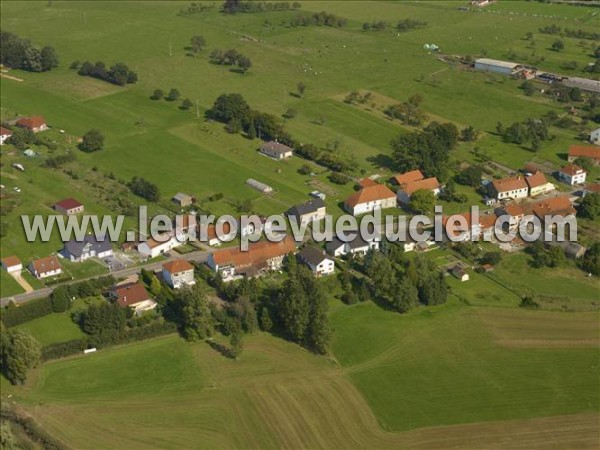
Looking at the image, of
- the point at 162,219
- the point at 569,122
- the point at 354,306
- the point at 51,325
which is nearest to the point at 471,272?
the point at 354,306

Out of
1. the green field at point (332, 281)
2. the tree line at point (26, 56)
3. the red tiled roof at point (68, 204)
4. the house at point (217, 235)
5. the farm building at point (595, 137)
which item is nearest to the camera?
the green field at point (332, 281)

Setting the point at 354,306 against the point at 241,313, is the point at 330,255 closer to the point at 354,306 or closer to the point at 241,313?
the point at 354,306

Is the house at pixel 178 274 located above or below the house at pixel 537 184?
below

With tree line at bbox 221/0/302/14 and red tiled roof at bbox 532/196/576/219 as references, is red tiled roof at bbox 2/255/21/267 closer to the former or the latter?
red tiled roof at bbox 532/196/576/219

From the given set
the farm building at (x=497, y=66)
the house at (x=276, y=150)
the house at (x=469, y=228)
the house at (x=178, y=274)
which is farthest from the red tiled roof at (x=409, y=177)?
the farm building at (x=497, y=66)

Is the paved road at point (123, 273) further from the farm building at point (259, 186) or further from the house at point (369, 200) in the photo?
the house at point (369, 200)

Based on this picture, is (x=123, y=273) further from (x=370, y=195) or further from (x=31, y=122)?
(x=31, y=122)
